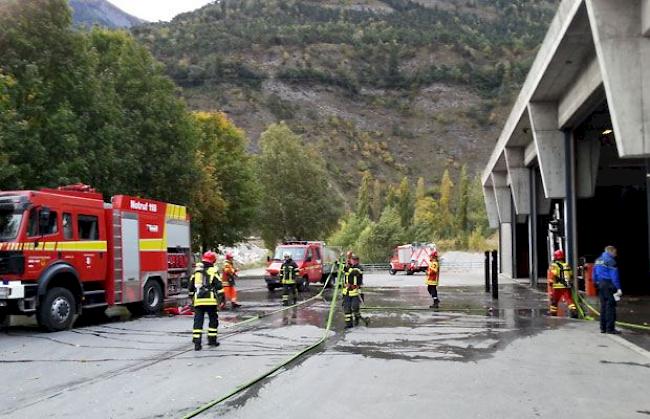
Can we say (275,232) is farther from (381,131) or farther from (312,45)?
(312,45)

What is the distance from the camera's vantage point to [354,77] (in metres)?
151

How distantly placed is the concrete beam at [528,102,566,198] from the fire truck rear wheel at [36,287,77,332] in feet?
52.3

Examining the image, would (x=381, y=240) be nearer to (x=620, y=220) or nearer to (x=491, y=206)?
(x=491, y=206)

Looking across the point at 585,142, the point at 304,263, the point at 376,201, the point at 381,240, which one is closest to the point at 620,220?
the point at 585,142

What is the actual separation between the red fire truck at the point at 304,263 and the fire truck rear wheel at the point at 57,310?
40.7 ft

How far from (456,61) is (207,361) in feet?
526

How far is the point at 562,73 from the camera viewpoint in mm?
19125

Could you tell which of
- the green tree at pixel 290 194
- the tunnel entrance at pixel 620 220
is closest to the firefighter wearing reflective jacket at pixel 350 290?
the tunnel entrance at pixel 620 220

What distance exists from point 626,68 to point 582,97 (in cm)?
599

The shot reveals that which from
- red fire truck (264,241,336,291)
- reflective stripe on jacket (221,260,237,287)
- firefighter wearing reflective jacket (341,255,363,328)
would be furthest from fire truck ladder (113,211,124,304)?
red fire truck (264,241,336,291)

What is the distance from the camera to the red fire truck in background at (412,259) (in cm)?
4691

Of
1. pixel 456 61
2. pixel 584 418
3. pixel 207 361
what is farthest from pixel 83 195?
pixel 456 61

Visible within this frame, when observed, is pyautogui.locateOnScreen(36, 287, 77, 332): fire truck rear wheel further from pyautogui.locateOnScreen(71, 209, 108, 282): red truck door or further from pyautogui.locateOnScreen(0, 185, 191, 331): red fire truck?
pyautogui.locateOnScreen(71, 209, 108, 282): red truck door

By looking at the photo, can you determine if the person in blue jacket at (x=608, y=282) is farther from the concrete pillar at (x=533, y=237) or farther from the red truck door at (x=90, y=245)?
the concrete pillar at (x=533, y=237)
